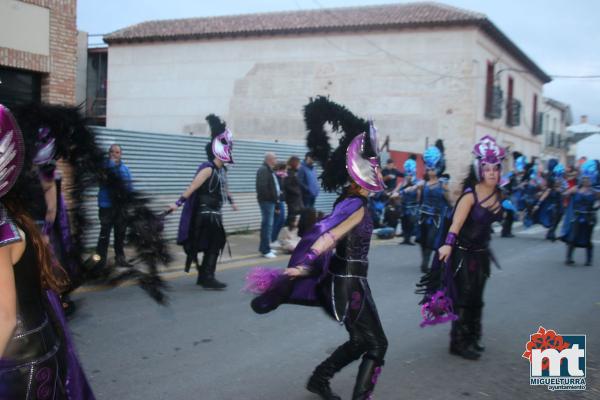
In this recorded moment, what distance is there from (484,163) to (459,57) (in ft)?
68.3

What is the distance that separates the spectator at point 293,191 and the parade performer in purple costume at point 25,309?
9422mm

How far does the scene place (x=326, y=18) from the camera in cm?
2692

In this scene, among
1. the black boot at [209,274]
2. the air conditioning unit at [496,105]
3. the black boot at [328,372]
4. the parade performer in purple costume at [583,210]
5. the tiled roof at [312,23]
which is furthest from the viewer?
the air conditioning unit at [496,105]

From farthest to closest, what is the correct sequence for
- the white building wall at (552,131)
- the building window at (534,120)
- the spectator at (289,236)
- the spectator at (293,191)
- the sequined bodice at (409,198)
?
the white building wall at (552,131)
the building window at (534,120)
the sequined bodice at (409,198)
the spectator at (293,191)
the spectator at (289,236)

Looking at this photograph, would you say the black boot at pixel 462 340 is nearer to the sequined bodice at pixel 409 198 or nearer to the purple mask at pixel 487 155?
the purple mask at pixel 487 155

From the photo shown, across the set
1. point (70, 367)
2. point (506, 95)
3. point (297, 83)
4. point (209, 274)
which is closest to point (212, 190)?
point (209, 274)

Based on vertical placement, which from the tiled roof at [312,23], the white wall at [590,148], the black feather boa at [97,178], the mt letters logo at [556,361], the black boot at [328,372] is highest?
the tiled roof at [312,23]

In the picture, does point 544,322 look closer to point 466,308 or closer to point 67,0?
point 466,308

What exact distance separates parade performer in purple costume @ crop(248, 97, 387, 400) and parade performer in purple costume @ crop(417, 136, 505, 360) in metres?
1.42

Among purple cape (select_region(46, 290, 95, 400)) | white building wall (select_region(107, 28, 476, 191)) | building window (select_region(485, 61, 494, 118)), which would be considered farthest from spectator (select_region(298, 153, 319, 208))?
building window (select_region(485, 61, 494, 118))

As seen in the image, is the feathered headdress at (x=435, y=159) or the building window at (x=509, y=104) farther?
the building window at (x=509, y=104)

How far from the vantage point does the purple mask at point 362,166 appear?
3.83 m

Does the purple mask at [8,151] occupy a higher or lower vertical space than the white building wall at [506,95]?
lower

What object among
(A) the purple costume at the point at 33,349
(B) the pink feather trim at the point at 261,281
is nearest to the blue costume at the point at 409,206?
(B) the pink feather trim at the point at 261,281
